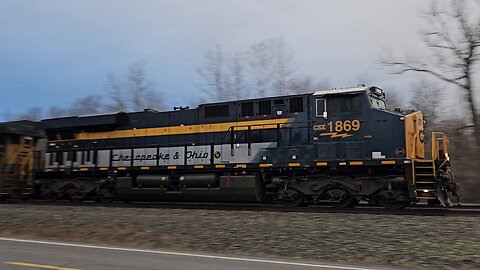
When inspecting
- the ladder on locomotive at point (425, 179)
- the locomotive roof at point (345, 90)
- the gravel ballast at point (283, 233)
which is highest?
the locomotive roof at point (345, 90)

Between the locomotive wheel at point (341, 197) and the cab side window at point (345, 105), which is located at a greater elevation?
the cab side window at point (345, 105)

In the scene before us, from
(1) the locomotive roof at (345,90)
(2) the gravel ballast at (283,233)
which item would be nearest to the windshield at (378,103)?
(1) the locomotive roof at (345,90)

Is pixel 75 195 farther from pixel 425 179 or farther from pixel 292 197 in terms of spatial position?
pixel 425 179

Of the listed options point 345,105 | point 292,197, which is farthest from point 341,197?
point 345,105

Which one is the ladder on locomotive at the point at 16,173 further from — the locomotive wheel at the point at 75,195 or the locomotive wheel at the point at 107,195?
the locomotive wheel at the point at 107,195

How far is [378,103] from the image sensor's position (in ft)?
44.6

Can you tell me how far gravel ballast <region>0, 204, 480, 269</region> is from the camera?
731 centimetres

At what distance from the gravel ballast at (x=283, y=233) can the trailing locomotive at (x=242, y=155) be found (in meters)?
1.72

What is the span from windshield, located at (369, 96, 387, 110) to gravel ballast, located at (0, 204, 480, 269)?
3924 mm

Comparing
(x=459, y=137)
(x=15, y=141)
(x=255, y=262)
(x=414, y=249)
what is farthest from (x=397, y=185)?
(x=15, y=141)

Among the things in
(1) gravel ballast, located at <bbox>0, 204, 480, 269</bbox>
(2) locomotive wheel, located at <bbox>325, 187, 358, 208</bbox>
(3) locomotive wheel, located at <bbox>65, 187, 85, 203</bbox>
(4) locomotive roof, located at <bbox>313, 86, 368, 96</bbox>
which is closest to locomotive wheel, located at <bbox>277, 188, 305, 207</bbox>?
(2) locomotive wheel, located at <bbox>325, 187, 358, 208</bbox>

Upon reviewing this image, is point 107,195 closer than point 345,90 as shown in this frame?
No

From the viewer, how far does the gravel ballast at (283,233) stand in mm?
7309

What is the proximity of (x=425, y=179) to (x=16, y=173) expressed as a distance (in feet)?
55.0
